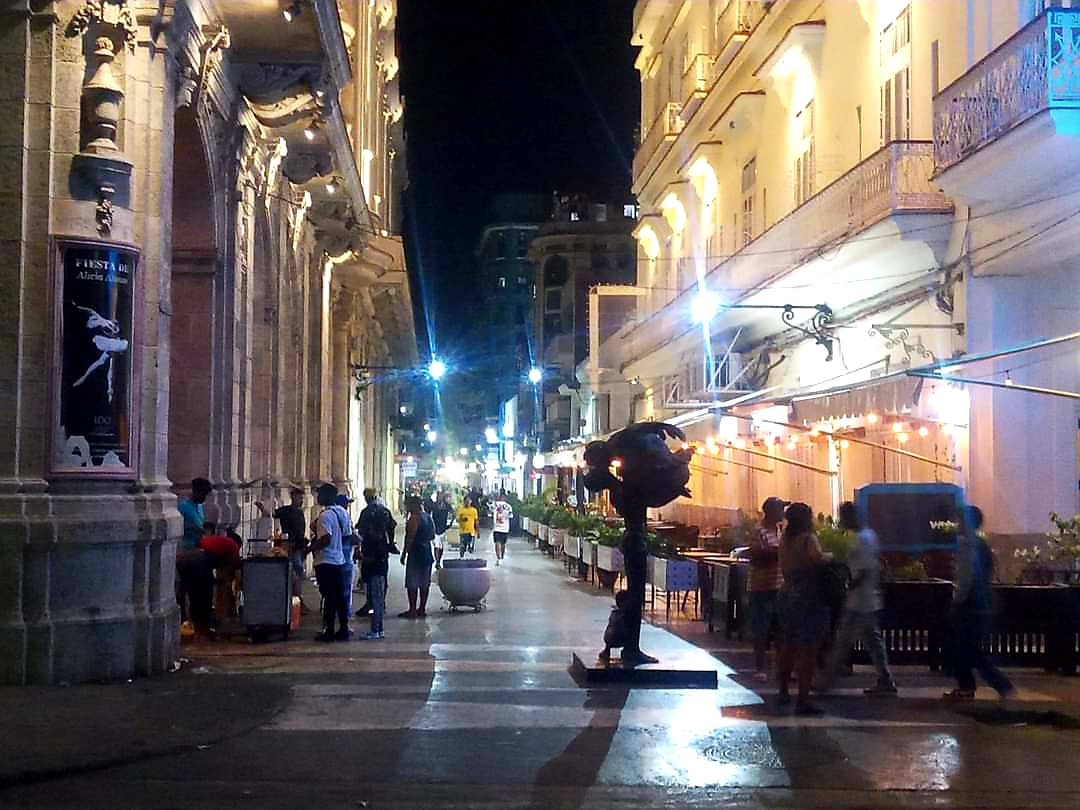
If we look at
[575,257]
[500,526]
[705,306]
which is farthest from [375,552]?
[575,257]

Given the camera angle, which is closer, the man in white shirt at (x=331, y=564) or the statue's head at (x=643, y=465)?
the statue's head at (x=643, y=465)

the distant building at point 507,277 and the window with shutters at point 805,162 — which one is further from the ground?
the distant building at point 507,277

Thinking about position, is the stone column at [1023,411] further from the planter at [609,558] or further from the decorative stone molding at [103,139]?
the decorative stone molding at [103,139]

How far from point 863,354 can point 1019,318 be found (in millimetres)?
4485

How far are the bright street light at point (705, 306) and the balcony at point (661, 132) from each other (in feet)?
22.1

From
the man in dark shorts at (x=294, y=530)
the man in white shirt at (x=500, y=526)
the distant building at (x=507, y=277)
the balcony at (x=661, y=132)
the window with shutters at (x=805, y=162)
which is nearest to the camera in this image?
the man in dark shorts at (x=294, y=530)

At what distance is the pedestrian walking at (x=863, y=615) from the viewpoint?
11.6 metres

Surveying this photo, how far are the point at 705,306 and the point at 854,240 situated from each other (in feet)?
25.9

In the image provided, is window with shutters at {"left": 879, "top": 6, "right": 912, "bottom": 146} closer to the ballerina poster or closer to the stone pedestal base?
the ballerina poster

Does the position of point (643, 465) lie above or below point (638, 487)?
above

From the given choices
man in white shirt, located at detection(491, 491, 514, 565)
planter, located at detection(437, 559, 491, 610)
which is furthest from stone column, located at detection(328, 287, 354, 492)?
planter, located at detection(437, 559, 491, 610)

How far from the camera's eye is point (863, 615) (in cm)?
1175

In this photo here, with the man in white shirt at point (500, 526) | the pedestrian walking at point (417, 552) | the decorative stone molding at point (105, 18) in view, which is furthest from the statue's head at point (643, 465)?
the man in white shirt at point (500, 526)

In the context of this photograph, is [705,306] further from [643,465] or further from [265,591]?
[643,465]
